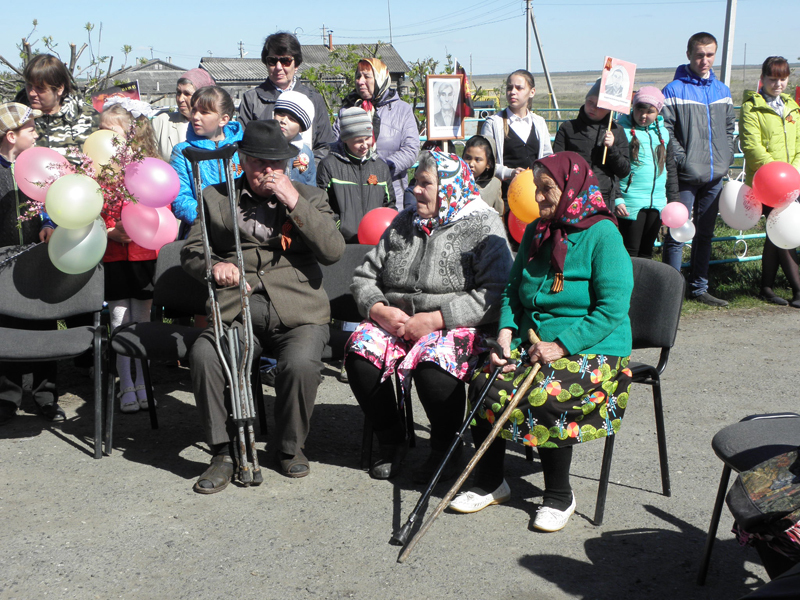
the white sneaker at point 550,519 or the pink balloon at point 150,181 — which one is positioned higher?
the pink balloon at point 150,181

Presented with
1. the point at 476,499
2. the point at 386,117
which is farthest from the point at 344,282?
the point at 386,117

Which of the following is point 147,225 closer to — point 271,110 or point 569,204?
point 271,110

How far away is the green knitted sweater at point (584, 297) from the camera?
3334 mm

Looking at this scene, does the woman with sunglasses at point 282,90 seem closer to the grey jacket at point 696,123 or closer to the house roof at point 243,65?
the grey jacket at point 696,123

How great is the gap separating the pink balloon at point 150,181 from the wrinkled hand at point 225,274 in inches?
27.2

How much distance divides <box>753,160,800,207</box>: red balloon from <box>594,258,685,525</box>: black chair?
3.16 m

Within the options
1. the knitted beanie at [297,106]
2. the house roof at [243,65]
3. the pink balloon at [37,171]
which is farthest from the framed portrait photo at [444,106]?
the house roof at [243,65]

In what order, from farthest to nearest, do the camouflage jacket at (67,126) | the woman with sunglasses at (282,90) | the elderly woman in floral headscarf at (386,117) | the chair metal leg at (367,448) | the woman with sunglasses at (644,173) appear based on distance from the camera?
the woman with sunglasses at (644,173) → the elderly woman in floral headscarf at (386,117) → the woman with sunglasses at (282,90) → the camouflage jacket at (67,126) → the chair metal leg at (367,448)

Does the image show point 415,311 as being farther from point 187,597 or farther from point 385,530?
point 187,597

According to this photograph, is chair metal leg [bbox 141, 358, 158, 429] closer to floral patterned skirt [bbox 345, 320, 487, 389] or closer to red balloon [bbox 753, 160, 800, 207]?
floral patterned skirt [bbox 345, 320, 487, 389]

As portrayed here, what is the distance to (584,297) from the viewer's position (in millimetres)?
3420

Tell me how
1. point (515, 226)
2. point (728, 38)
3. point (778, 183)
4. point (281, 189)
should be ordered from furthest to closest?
point (728, 38) → point (778, 183) → point (515, 226) → point (281, 189)

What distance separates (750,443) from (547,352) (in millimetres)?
921

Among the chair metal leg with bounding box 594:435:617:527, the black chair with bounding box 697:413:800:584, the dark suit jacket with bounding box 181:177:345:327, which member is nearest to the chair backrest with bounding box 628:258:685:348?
the chair metal leg with bounding box 594:435:617:527
